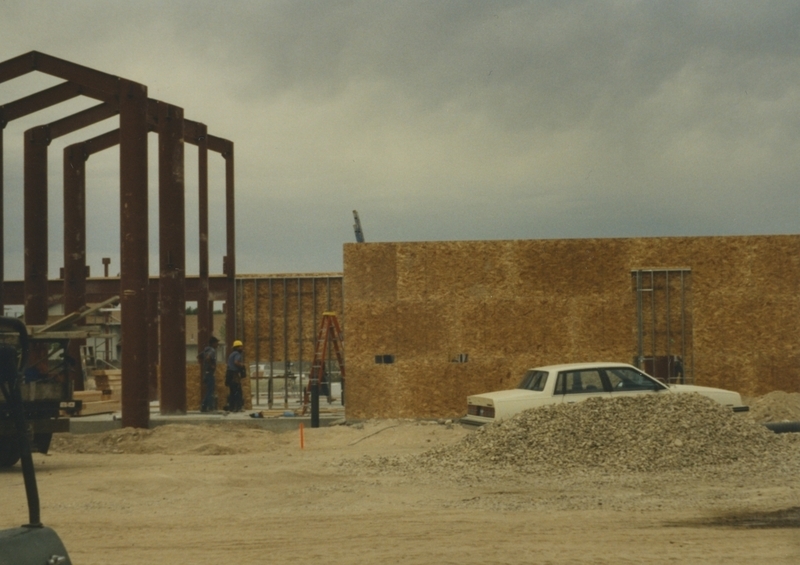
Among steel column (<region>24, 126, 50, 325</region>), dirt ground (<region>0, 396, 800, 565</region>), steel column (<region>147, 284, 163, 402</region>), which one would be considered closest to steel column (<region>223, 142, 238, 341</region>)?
steel column (<region>147, 284, 163, 402</region>)

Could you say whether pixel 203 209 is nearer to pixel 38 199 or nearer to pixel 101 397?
pixel 38 199

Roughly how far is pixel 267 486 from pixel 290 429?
8.02m

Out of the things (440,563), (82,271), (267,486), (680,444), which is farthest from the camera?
(82,271)

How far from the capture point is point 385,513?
36.4 feet

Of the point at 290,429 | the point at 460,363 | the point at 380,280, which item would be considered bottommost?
the point at 290,429

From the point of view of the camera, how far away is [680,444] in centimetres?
1438

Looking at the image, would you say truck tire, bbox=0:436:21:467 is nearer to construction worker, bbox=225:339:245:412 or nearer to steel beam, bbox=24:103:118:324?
construction worker, bbox=225:339:245:412

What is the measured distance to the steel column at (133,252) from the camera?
2052cm

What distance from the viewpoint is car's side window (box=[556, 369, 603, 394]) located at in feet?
54.5

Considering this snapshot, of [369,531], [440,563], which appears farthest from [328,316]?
[440,563]

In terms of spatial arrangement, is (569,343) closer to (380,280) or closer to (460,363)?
(460,363)

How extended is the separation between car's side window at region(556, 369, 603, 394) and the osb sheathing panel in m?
4.94

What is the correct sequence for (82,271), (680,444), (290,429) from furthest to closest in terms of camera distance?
(82,271) < (290,429) < (680,444)

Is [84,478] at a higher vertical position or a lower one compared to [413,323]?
lower
